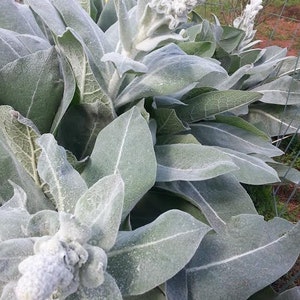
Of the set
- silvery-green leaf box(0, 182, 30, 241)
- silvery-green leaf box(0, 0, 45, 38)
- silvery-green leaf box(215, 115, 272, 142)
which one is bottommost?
silvery-green leaf box(215, 115, 272, 142)

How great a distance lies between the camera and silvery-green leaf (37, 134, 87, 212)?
2.32 ft

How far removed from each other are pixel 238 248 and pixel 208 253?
0.19 ft

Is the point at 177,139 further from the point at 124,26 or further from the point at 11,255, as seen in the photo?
the point at 11,255

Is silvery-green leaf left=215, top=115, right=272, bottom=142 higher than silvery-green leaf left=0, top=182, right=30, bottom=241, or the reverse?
silvery-green leaf left=0, top=182, right=30, bottom=241

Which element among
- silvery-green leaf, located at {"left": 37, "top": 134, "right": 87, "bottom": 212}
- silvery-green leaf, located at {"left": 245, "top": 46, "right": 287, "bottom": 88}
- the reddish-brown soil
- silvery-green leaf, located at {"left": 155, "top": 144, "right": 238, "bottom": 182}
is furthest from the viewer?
the reddish-brown soil

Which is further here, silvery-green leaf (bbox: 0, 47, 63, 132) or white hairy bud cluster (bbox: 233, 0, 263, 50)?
white hairy bud cluster (bbox: 233, 0, 263, 50)

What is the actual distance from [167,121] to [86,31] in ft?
0.99

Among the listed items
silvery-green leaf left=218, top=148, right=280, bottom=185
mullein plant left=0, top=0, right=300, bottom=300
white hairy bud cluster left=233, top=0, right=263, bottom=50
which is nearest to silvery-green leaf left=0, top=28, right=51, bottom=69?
mullein plant left=0, top=0, right=300, bottom=300

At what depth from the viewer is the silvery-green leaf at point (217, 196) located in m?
0.96

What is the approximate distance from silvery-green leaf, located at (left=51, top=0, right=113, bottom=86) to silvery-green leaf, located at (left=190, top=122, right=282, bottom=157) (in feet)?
1.25

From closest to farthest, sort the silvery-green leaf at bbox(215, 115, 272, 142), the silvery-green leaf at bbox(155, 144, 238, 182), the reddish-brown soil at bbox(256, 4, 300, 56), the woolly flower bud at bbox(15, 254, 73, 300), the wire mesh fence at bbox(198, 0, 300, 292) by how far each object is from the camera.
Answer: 1. the woolly flower bud at bbox(15, 254, 73, 300)
2. the silvery-green leaf at bbox(155, 144, 238, 182)
3. the wire mesh fence at bbox(198, 0, 300, 292)
4. the silvery-green leaf at bbox(215, 115, 272, 142)
5. the reddish-brown soil at bbox(256, 4, 300, 56)

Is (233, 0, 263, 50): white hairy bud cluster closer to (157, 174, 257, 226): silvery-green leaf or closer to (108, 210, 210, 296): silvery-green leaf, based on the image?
(157, 174, 257, 226): silvery-green leaf

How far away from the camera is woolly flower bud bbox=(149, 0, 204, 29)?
77 centimetres

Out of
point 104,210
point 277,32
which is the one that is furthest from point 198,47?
point 277,32
